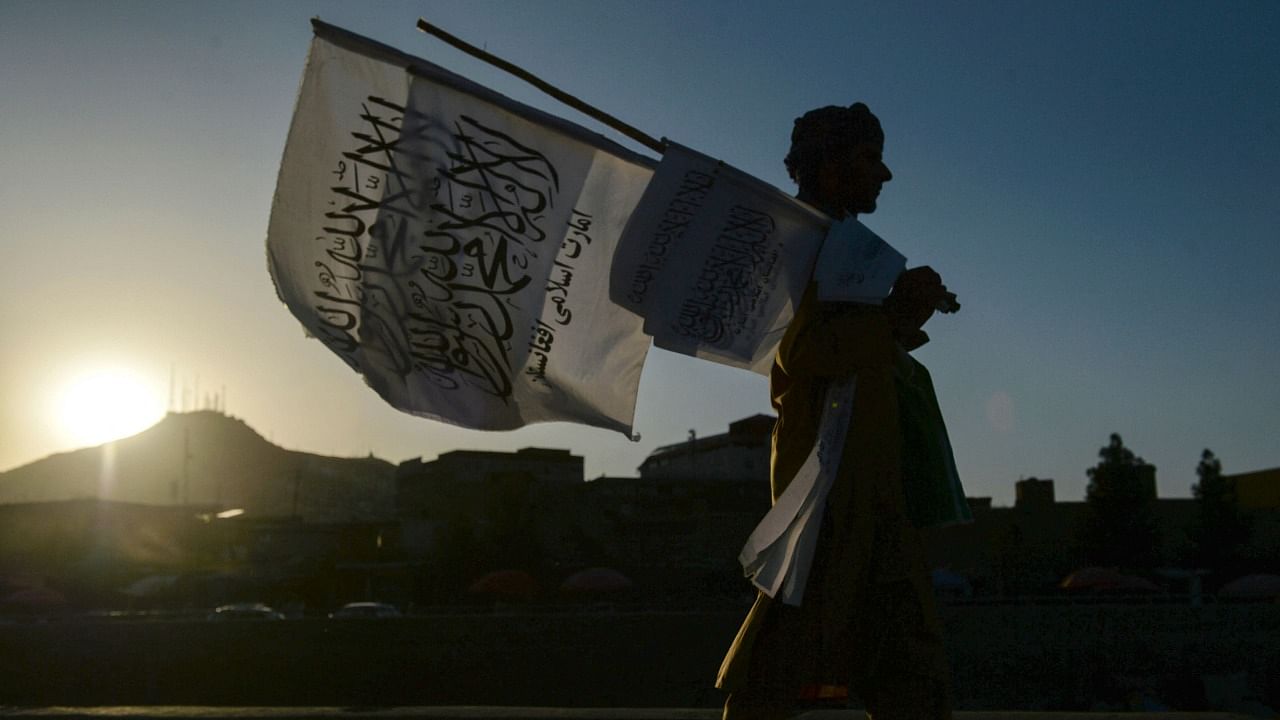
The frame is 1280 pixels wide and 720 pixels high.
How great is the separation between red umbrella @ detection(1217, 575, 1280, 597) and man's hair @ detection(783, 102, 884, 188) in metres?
31.1

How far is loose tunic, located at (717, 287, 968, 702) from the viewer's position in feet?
8.63

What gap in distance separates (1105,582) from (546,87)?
33.0m

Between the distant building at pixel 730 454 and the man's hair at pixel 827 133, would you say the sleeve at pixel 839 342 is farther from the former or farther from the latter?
the distant building at pixel 730 454

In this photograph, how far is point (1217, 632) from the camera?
2038 cm

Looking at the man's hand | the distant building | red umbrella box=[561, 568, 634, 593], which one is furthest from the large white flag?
the distant building

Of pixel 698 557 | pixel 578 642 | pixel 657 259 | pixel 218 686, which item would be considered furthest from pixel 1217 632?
pixel 698 557

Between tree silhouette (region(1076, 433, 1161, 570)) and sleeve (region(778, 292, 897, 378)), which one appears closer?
sleeve (region(778, 292, 897, 378))

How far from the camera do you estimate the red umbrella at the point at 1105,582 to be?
3247 cm

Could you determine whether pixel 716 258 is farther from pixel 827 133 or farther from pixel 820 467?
pixel 820 467

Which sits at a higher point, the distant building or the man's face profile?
the distant building

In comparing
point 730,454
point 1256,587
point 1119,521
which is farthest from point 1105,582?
point 730,454

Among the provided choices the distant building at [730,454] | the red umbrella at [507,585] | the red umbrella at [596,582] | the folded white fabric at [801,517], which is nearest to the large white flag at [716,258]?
the folded white fabric at [801,517]

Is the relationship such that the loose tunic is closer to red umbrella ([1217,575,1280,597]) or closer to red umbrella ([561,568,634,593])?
red umbrella ([1217,575,1280,597])

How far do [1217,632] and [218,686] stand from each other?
16734 millimetres
